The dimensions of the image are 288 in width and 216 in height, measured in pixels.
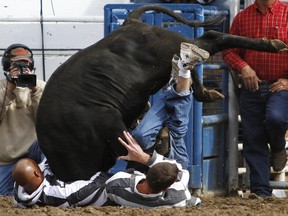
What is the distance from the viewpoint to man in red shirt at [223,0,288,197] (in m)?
7.49

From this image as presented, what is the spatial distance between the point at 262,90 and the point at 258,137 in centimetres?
41

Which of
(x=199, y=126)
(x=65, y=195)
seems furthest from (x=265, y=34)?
(x=65, y=195)

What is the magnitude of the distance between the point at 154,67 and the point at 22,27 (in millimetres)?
2429

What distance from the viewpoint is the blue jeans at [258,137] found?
7578 mm

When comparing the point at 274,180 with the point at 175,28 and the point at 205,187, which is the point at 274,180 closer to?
the point at 205,187

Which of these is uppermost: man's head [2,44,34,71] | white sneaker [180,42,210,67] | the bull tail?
the bull tail

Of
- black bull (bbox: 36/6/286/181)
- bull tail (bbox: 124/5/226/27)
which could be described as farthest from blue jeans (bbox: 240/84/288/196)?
black bull (bbox: 36/6/286/181)

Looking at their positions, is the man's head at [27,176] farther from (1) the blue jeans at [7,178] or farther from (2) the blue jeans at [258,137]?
(2) the blue jeans at [258,137]

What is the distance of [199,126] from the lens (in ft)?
25.9

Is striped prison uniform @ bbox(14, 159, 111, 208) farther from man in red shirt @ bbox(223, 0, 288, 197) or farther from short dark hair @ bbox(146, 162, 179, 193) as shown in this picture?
man in red shirt @ bbox(223, 0, 288, 197)

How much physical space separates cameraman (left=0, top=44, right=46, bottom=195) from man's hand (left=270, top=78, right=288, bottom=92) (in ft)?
6.33

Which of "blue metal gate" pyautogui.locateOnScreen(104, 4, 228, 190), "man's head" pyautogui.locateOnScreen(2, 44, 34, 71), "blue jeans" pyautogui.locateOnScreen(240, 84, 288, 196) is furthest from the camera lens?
"blue metal gate" pyautogui.locateOnScreen(104, 4, 228, 190)

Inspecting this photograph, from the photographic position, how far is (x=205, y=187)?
318 inches

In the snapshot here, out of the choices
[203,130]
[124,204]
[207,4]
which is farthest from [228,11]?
[124,204]
